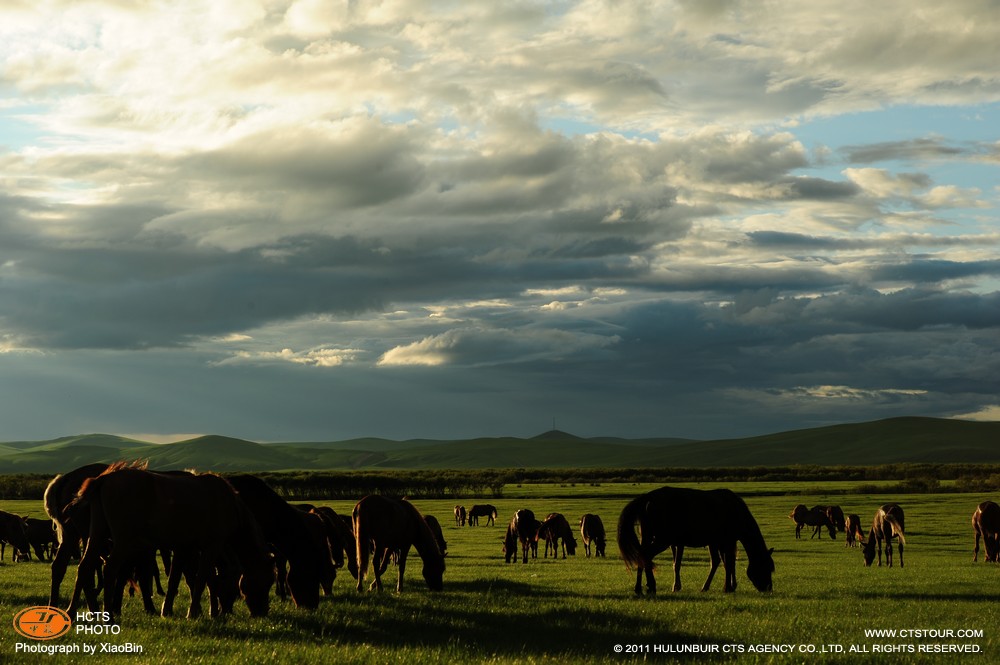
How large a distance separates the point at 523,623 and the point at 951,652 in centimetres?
668

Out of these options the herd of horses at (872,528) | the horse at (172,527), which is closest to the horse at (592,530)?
the herd of horses at (872,528)

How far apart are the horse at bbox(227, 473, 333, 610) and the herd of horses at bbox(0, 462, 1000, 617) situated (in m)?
0.02

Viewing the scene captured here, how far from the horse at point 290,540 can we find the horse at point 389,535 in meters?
2.00

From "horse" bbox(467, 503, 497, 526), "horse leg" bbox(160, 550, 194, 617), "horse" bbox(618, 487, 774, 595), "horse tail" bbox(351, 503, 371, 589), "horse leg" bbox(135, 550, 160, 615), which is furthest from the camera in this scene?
"horse" bbox(467, 503, 497, 526)

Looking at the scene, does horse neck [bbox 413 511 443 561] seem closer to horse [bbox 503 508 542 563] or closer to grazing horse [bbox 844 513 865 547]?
horse [bbox 503 508 542 563]

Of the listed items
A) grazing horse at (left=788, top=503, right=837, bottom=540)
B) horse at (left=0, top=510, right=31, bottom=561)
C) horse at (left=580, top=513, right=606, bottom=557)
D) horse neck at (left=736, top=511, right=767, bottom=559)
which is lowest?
grazing horse at (left=788, top=503, right=837, bottom=540)

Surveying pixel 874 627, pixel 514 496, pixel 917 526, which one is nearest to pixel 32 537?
pixel 874 627

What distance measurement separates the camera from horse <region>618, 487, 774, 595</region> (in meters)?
20.6

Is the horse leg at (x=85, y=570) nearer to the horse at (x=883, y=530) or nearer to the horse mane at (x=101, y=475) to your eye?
the horse mane at (x=101, y=475)

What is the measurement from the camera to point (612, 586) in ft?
74.7

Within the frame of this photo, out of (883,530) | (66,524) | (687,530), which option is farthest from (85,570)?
(883,530)

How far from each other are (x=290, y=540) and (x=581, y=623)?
19.2 feet

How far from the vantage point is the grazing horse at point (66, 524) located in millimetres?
13375

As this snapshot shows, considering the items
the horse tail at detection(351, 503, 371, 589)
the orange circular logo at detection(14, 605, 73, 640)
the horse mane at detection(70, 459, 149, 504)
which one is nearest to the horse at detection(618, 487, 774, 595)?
the horse tail at detection(351, 503, 371, 589)
